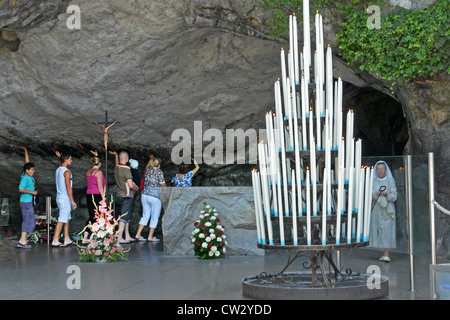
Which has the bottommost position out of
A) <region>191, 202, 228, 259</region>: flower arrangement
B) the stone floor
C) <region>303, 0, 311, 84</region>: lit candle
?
the stone floor

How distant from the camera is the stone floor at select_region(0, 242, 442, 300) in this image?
6988 millimetres

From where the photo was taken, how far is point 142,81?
12789 millimetres

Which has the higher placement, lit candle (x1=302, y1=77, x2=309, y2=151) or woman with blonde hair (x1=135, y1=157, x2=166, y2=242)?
lit candle (x1=302, y1=77, x2=309, y2=151)

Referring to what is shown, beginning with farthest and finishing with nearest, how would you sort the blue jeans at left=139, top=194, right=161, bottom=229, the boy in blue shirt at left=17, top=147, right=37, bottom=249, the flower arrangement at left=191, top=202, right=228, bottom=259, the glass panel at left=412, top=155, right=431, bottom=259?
the blue jeans at left=139, top=194, right=161, bottom=229 → the boy in blue shirt at left=17, top=147, right=37, bottom=249 → the flower arrangement at left=191, top=202, right=228, bottom=259 → the glass panel at left=412, top=155, right=431, bottom=259

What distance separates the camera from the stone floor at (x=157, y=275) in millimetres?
6988

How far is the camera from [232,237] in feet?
36.1

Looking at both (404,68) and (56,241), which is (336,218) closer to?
(404,68)

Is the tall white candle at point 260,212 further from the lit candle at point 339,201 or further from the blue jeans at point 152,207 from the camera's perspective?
the blue jeans at point 152,207

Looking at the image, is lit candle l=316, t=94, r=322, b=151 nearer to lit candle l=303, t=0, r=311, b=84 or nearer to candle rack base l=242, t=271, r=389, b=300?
lit candle l=303, t=0, r=311, b=84

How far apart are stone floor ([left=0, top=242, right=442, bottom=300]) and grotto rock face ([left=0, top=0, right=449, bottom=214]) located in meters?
2.89

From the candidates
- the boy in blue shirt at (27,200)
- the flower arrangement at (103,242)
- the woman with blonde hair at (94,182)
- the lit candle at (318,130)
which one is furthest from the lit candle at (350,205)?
the boy in blue shirt at (27,200)

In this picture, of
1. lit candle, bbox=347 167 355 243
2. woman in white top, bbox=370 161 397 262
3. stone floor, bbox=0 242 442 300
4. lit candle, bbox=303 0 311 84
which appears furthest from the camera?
woman in white top, bbox=370 161 397 262

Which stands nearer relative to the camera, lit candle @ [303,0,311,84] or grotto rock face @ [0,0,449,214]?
lit candle @ [303,0,311,84]

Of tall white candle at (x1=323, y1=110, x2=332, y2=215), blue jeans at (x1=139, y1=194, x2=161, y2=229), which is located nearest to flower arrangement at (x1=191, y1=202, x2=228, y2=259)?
blue jeans at (x1=139, y1=194, x2=161, y2=229)
